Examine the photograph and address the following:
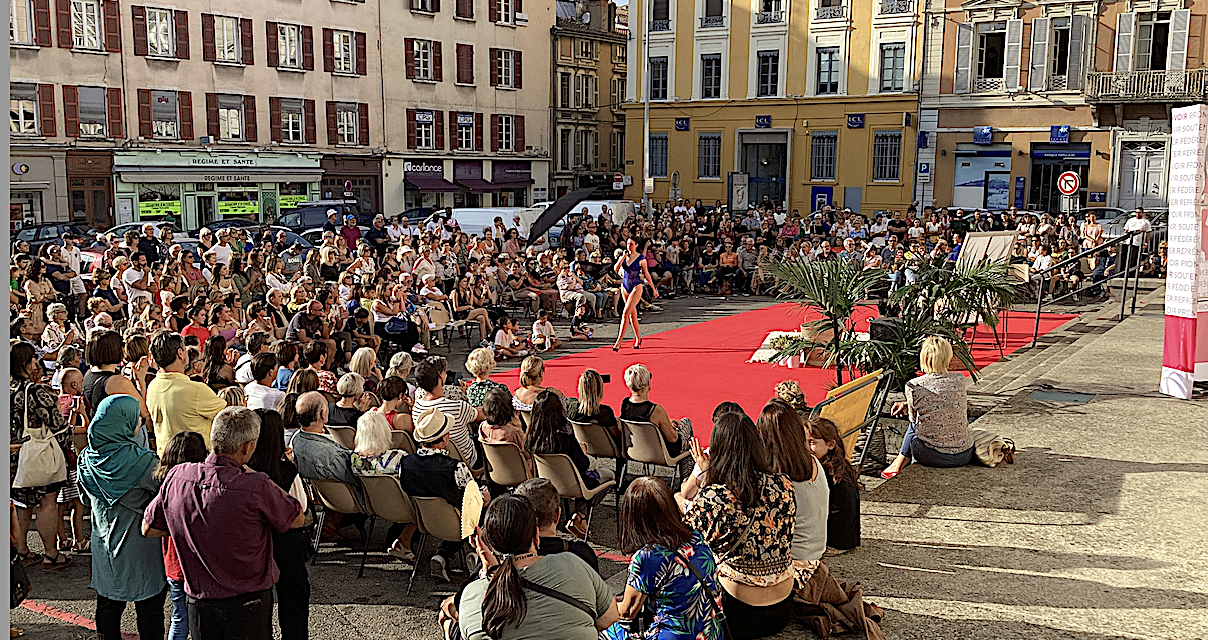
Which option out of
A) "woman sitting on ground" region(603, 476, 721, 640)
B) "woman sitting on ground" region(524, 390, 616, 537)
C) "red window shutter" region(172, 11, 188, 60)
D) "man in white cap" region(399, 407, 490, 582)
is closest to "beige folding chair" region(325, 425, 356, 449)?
"man in white cap" region(399, 407, 490, 582)

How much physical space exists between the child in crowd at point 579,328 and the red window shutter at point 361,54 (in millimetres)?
25842

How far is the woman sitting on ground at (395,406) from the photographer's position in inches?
282

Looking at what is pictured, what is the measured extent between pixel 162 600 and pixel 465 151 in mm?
39812

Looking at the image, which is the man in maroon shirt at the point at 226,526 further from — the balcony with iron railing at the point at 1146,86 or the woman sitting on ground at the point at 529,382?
the balcony with iron railing at the point at 1146,86

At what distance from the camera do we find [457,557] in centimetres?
674

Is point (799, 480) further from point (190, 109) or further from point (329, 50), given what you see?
point (329, 50)

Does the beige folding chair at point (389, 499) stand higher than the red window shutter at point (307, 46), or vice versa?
the red window shutter at point (307, 46)

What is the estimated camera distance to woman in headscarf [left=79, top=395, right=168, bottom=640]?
507 centimetres

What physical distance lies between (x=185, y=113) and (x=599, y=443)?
106 feet

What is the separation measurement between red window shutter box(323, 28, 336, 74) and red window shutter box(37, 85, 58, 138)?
32.3ft

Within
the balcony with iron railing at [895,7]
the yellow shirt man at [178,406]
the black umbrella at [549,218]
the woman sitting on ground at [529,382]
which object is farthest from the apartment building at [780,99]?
the yellow shirt man at [178,406]

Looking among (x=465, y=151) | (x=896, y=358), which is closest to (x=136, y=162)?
(x=465, y=151)

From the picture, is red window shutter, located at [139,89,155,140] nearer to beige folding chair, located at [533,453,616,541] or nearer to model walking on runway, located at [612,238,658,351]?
model walking on runway, located at [612,238,658,351]

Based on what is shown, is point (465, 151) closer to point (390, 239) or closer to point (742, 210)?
point (742, 210)
